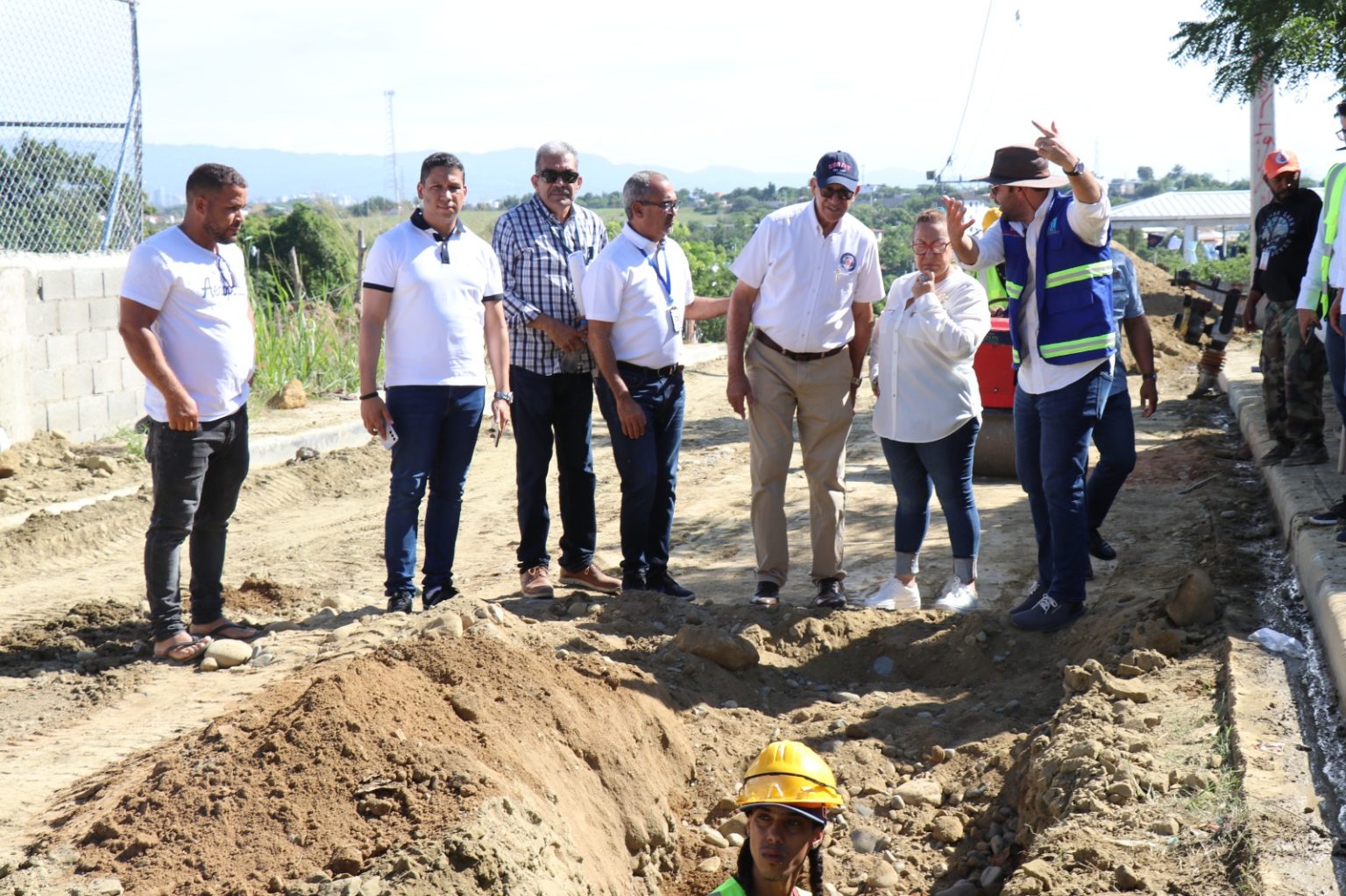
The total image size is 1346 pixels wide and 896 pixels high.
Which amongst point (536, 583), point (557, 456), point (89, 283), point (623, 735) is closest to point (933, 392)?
point (557, 456)

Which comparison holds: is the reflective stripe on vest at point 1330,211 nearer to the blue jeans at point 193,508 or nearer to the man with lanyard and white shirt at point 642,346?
the man with lanyard and white shirt at point 642,346

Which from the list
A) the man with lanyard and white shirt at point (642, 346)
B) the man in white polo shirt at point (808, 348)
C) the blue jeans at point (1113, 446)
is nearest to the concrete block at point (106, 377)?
the man with lanyard and white shirt at point (642, 346)

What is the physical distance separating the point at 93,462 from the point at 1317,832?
28.7 ft

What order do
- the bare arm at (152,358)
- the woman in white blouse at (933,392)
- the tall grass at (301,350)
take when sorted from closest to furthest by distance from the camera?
the bare arm at (152,358)
the woman in white blouse at (933,392)
the tall grass at (301,350)

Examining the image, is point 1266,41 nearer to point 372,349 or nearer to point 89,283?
point 372,349

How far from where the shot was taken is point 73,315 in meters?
10.4

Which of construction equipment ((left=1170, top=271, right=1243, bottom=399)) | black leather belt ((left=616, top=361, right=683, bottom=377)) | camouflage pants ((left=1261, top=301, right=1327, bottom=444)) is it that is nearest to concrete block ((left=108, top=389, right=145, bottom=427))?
black leather belt ((left=616, top=361, right=683, bottom=377))

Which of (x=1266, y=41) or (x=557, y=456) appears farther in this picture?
(x=1266, y=41)

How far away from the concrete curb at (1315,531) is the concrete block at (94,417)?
8.84 metres

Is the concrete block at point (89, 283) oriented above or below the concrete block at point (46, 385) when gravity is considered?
above

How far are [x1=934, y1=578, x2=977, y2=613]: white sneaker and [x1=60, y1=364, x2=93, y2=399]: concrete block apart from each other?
7.54 m

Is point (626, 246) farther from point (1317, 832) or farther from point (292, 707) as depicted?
point (1317, 832)

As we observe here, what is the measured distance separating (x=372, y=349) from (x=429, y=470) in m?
0.59

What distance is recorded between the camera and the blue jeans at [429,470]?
567 cm
